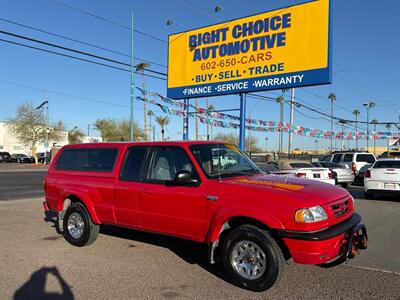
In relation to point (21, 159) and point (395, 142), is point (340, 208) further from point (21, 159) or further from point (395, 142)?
point (21, 159)

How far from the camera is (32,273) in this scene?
5613 mm

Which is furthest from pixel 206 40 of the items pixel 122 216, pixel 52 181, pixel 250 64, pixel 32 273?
pixel 32 273

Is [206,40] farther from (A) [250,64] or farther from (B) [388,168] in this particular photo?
(B) [388,168]

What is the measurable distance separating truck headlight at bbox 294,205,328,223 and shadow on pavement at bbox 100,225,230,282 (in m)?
1.34

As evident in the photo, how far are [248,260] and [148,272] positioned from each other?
4.76 ft

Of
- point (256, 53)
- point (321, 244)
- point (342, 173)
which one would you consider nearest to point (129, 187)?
point (321, 244)

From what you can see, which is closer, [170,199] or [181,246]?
[170,199]

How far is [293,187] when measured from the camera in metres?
5.27

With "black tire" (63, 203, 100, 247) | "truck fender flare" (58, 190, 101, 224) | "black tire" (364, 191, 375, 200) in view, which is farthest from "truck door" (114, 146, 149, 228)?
"black tire" (364, 191, 375, 200)

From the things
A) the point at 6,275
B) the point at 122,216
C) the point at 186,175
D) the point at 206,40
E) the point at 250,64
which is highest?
the point at 206,40

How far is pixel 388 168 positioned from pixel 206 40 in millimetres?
8256

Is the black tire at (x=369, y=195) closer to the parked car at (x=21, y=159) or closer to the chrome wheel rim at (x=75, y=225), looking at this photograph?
the chrome wheel rim at (x=75, y=225)

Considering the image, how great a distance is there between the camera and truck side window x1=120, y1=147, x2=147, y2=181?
6.56 m

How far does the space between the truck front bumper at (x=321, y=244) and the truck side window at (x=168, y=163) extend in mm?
1790
